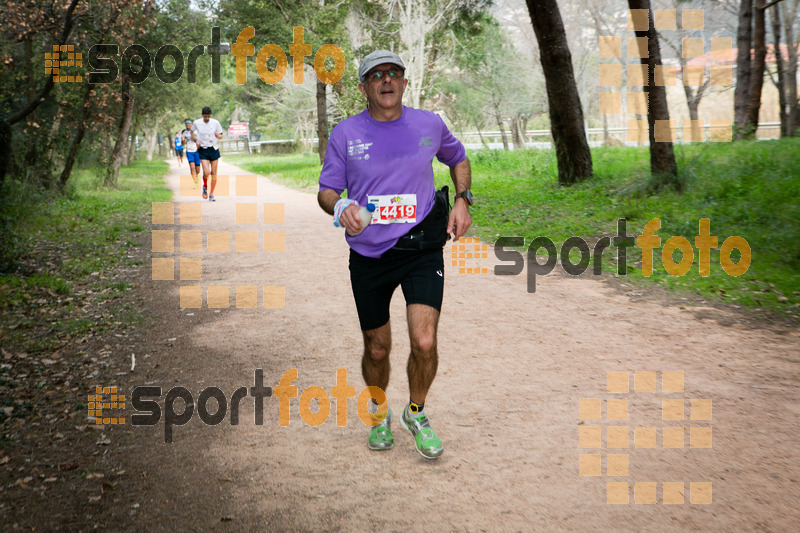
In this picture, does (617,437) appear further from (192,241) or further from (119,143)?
(119,143)

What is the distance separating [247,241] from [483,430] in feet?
29.2

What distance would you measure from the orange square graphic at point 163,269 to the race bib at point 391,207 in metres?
6.51

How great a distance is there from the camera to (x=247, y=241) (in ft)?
41.5

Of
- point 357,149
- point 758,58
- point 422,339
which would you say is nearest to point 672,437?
point 422,339

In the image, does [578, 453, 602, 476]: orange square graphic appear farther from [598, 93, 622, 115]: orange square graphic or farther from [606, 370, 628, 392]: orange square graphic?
[598, 93, 622, 115]: orange square graphic

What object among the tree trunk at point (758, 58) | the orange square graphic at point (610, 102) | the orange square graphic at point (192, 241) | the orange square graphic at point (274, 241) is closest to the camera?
the orange square graphic at point (274, 241)

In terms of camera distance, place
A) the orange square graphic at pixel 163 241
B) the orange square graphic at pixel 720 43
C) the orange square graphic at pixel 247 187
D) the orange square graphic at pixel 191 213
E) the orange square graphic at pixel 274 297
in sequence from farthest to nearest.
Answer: the orange square graphic at pixel 720 43 → the orange square graphic at pixel 247 187 → the orange square graphic at pixel 191 213 → the orange square graphic at pixel 163 241 → the orange square graphic at pixel 274 297

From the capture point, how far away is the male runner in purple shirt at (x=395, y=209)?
159 inches

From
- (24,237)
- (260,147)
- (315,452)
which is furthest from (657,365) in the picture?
(260,147)

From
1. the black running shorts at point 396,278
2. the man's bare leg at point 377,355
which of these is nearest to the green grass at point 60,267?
the man's bare leg at point 377,355

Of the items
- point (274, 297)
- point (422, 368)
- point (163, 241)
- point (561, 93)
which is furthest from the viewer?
point (561, 93)

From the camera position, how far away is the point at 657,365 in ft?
18.5

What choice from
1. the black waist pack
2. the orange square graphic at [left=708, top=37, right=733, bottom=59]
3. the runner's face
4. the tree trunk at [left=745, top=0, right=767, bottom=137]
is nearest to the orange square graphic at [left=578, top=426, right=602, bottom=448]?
the black waist pack

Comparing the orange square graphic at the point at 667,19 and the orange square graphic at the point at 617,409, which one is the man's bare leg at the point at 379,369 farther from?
the orange square graphic at the point at 667,19
